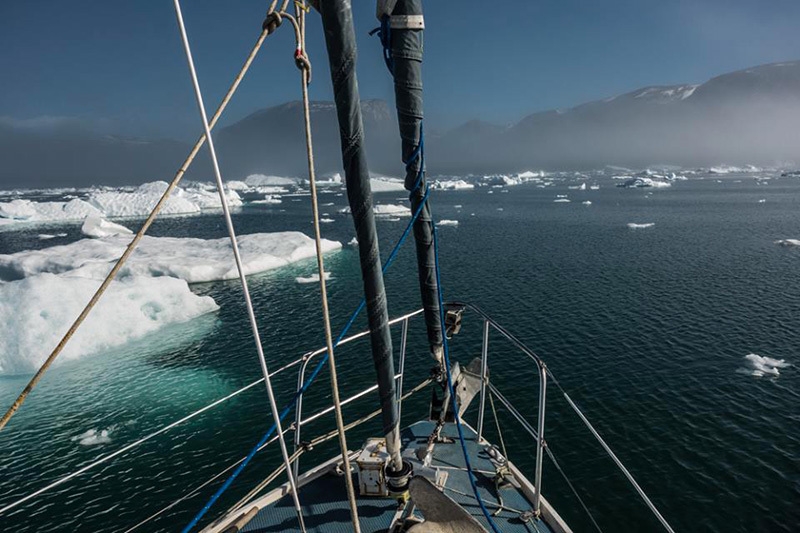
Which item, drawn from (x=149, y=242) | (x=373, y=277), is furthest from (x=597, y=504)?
(x=149, y=242)

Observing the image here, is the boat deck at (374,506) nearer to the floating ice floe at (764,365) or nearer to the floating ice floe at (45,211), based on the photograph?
the floating ice floe at (764,365)

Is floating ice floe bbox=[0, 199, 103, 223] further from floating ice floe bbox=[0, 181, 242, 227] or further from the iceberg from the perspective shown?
the iceberg

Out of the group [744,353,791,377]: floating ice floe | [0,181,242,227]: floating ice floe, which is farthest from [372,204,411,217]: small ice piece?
[744,353,791,377]: floating ice floe

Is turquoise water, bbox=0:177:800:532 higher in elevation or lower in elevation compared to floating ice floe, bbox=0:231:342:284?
lower

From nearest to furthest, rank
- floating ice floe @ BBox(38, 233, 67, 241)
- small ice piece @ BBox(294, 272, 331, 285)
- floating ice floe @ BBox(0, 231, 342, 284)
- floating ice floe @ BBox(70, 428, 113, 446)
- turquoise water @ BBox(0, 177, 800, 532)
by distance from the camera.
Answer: turquoise water @ BBox(0, 177, 800, 532) < floating ice floe @ BBox(70, 428, 113, 446) < floating ice floe @ BBox(0, 231, 342, 284) < small ice piece @ BBox(294, 272, 331, 285) < floating ice floe @ BBox(38, 233, 67, 241)

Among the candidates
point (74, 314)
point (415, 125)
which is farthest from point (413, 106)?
point (74, 314)

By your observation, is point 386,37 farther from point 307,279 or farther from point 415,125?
point 307,279
